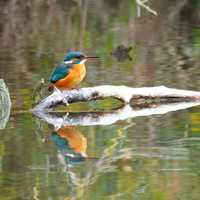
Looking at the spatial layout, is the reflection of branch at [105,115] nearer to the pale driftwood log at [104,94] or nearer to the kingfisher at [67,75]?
the pale driftwood log at [104,94]

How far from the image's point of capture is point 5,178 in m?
7.10

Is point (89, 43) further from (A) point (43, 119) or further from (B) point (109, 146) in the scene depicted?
(B) point (109, 146)

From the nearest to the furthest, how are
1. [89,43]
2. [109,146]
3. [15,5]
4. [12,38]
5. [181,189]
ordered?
1. [181,189]
2. [109,146]
3. [89,43]
4. [12,38]
5. [15,5]

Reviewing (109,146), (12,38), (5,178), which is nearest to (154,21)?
(12,38)

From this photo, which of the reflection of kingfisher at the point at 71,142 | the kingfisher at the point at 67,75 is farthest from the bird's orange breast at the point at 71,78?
the reflection of kingfisher at the point at 71,142

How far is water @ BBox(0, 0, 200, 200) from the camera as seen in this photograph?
685 centimetres

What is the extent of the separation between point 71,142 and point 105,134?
411mm

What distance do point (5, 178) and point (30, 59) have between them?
22.2 ft

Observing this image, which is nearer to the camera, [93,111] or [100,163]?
[100,163]

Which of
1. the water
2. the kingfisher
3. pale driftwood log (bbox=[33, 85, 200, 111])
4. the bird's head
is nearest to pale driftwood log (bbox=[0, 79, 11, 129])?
the water

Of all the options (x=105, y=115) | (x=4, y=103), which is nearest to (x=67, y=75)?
(x=105, y=115)

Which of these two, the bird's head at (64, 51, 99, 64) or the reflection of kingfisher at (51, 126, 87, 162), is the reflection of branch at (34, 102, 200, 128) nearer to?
the reflection of kingfisher at (51, 126, 87, 162)

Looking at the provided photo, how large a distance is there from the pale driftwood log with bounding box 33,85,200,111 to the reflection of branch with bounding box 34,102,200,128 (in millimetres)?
107

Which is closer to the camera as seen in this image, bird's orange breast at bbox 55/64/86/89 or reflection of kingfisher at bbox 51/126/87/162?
reflection of kingfisher at bbox 51/126/87/162
